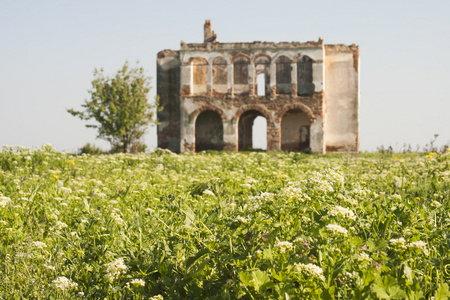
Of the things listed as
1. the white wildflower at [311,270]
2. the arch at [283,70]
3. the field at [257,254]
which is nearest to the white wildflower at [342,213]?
the field at [257,254]

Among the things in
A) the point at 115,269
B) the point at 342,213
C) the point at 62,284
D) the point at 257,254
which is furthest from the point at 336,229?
the point at 62,284

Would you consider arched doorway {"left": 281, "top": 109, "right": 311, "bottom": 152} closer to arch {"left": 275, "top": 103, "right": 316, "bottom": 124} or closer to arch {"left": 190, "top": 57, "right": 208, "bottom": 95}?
arch {"left": 275, "top": 103, "right": 316, "bottom": 124}

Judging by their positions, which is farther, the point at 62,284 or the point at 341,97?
the point at 341,97

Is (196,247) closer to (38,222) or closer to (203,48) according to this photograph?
(38,222)

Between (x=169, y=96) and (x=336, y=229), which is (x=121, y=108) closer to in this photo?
(x=169, y=96)

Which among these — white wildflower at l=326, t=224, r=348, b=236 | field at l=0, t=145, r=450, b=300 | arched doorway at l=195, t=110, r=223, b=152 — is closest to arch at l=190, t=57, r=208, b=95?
arched doorway at l=195, t=110, r=223, b=152

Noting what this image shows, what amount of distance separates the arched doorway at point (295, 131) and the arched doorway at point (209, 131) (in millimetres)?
4258

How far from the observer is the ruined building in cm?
2642

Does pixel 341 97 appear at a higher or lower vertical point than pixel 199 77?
lower

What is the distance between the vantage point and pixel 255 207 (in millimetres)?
3412

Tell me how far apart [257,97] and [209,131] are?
166 inches

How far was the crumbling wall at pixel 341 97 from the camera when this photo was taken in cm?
2742

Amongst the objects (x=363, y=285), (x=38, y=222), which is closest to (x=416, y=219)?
(x=363, y=285)

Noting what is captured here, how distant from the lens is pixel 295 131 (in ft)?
98.9
